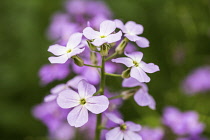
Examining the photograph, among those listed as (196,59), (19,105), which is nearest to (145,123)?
(196,59)

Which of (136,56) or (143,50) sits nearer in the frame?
(136,56)

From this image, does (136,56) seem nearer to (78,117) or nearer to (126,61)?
(126,61)

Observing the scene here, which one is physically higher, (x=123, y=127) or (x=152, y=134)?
(x=152, y=134)

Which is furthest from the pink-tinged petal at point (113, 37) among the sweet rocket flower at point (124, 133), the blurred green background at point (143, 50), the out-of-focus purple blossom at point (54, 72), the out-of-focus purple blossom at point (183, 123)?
the blurred green background at point (143, 50)

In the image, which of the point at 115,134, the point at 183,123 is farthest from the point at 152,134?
the point at 115,134

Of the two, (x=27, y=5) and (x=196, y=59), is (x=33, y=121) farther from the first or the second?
(x=196, y=59)

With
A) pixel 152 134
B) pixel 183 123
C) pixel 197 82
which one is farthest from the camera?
pixel 197 82

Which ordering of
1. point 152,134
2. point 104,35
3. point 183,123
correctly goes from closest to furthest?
point 104,35, point 152,134, point 183,123
